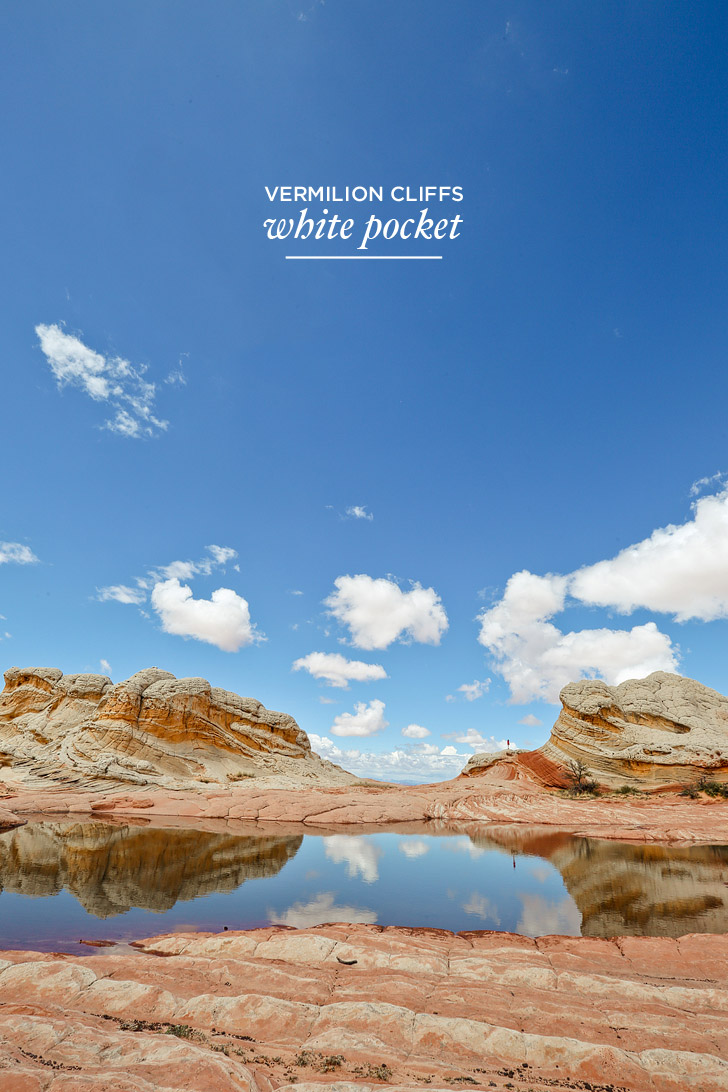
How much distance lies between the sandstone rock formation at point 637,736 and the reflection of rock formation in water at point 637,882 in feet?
59.2

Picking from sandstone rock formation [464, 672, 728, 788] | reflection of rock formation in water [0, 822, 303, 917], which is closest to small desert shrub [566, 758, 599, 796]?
sandstone rock formation [464, 672, 728, 788]

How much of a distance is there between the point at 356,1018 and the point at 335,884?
12.4 metres

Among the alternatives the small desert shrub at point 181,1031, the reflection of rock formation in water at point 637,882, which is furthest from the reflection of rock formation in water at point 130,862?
the reflection of rock formation in water at point 637,882

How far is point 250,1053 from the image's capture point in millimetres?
6348

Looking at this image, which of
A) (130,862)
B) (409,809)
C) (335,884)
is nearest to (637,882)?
(335,884)

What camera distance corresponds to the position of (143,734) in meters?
53.0

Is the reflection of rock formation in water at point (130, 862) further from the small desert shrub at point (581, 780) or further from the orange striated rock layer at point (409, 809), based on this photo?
the small desert shrub at point (581, 780)

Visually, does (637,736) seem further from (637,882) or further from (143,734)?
(143,734)

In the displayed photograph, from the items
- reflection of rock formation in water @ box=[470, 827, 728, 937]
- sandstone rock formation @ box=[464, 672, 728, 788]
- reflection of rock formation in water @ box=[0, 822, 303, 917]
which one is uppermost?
sandstone rock formation @ box=[464, 672, 728, 788]

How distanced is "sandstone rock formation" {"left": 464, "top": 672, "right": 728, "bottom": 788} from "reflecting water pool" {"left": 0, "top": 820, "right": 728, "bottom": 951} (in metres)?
18.5

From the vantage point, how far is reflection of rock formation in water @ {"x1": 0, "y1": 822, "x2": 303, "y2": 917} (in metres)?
16.6

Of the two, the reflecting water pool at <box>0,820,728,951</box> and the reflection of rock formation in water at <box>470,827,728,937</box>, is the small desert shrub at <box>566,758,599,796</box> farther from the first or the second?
the reflecting water pool at <box>0,820,728,951</box>

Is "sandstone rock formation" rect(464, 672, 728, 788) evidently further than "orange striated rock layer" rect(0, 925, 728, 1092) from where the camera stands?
Yes

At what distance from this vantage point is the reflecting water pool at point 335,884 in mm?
14109
